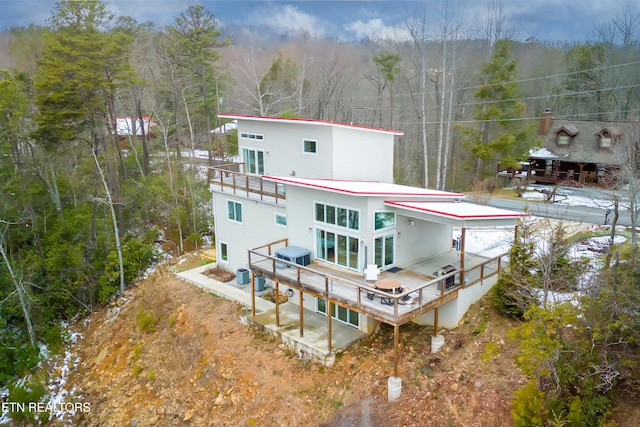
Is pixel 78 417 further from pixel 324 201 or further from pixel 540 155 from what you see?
pixel 540 155

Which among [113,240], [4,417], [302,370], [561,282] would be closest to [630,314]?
[561,282]

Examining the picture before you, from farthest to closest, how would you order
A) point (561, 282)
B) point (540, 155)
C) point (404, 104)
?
point (404, 104), point (540, 155), point (561, 282)

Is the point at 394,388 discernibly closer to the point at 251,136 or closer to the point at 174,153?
the point at 251,136

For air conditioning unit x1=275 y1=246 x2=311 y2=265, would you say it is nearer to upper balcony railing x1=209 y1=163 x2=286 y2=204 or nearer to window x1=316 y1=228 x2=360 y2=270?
window x1=316 y1=228 x2=360 y2=270

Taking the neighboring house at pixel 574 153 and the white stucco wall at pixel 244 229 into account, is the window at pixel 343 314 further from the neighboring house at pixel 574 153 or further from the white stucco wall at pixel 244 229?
the neighboring house at pixel 574 153

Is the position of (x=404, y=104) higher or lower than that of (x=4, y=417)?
higher
